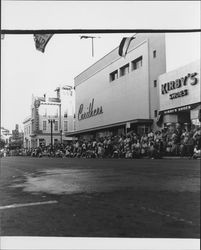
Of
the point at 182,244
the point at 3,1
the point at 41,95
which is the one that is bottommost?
the point at 182,244

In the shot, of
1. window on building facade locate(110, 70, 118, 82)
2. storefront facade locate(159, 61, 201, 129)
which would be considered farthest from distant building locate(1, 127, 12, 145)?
→ window on building facade locate(110, 70, 118, 82)

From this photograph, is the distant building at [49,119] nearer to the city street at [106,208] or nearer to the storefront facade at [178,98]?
the city street at [106,208]

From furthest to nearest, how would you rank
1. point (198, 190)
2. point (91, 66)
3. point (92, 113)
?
1. point (92, 113)
2. point (91, 66)
3. point (198, 190)

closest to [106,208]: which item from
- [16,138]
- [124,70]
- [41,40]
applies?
[16,138]

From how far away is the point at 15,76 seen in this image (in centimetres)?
214

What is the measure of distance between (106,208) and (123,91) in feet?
3.18

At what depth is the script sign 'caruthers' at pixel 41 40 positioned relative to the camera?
6.65 feet

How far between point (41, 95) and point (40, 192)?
632 millimetres

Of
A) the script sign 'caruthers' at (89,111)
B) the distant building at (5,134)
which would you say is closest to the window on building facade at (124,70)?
the script sign 'caruthers' at (89,111)

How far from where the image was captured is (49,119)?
259cm

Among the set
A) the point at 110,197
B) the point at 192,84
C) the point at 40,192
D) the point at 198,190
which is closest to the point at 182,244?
the point at 198,190

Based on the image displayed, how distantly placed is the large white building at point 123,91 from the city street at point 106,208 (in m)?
0.48

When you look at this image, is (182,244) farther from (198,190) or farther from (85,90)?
(85,90)

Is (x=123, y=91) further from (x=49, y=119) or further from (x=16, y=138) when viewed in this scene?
(x=16, y=138)
